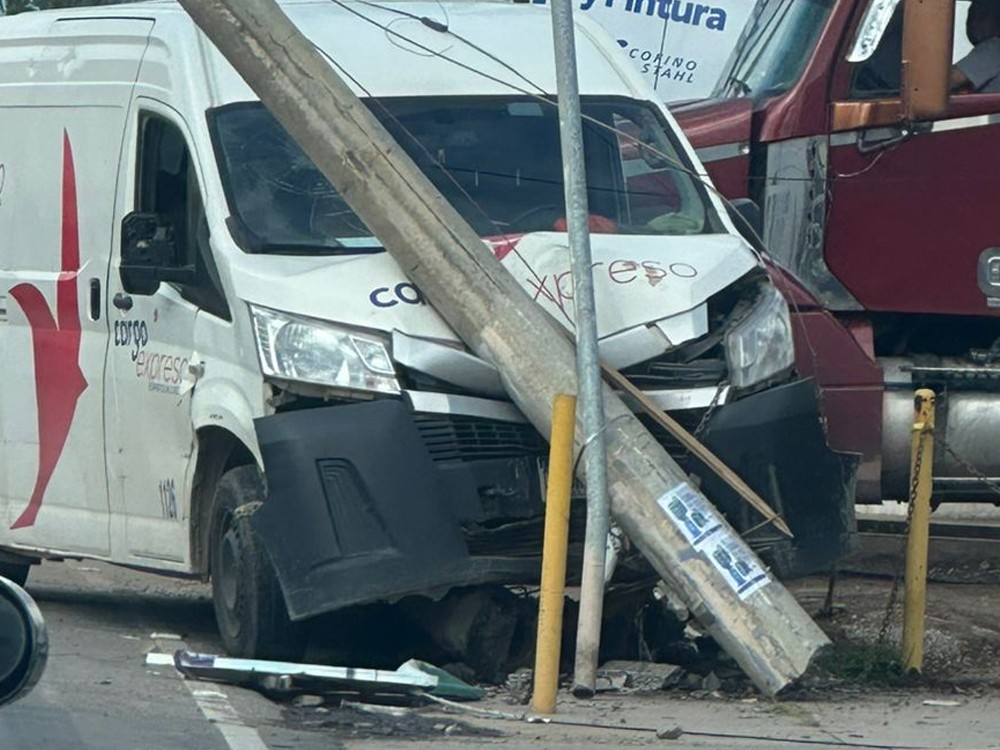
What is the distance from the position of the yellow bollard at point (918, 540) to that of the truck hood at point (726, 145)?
7.09ft

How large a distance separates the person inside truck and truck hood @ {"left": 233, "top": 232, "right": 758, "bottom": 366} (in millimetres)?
2364

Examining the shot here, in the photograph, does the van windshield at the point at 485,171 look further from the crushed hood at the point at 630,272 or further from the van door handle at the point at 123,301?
the van door handle at the point at 123,301

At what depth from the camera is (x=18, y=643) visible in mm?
3848

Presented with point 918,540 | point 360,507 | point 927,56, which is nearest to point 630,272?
point 360,507

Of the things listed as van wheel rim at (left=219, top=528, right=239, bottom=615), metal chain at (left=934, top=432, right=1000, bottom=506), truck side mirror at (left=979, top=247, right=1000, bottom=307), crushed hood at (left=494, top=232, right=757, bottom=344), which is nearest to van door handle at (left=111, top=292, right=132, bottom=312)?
van wheel rim at (left=219, top=528, right=239, bottom=615)

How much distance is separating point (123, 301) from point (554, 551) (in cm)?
238

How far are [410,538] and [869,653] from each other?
1.74 m

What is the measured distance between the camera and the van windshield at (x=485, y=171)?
322 inches

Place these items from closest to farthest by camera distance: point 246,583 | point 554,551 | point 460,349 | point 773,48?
point 554,551 → point 460,349 → point 246,583 → point 773,48

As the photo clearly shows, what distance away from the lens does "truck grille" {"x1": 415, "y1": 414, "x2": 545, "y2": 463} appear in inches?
288

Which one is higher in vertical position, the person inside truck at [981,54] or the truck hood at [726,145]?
the person inside truck at [981,54]

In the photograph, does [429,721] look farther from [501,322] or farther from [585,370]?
[501,322]

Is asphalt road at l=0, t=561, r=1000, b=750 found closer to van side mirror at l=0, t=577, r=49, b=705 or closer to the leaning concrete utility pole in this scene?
the leaning concrete utility pole

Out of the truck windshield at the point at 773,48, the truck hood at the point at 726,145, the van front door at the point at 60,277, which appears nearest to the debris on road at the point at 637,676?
the van front door at the point at 60,277
